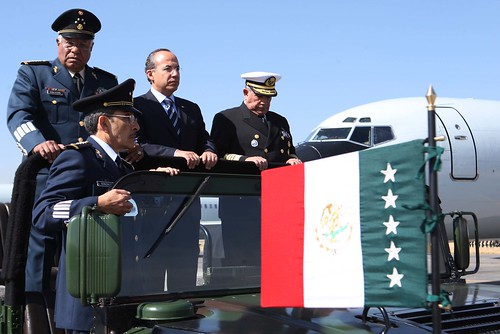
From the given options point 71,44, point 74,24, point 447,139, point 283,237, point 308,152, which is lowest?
point 283,237

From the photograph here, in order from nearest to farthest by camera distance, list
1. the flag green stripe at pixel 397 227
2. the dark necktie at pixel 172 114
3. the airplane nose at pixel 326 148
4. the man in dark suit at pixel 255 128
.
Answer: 1. the flag green stripe at pixel 397 227
2. the dark necktie at pixel 172 114
3. the man in dark suit at pixel 255 128
4. the airplane nose at pixel 326 148

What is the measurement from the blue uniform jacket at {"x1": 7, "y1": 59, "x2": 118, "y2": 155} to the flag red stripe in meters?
1.58

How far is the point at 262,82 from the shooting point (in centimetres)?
511

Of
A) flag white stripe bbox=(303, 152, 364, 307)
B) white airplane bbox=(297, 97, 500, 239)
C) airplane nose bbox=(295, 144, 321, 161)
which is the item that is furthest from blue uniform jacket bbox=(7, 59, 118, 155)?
white airplane bbox=(297, 97, 500, 239)

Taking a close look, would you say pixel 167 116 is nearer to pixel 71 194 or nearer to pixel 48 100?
pixel 48 100

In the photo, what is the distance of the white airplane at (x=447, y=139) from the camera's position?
16.8 metres

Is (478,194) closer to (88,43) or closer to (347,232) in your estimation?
(88,43)

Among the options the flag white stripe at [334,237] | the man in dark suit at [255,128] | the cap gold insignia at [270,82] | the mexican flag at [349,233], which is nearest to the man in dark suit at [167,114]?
the man in dark suit at [255,128]

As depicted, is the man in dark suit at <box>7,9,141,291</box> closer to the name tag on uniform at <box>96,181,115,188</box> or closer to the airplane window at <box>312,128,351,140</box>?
the name tag on uniform at <box>96,181,115,188</box>

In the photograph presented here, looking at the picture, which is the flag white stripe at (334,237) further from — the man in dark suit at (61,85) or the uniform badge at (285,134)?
the uniform badge at (285,134)

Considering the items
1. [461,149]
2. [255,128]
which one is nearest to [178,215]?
[255,128]

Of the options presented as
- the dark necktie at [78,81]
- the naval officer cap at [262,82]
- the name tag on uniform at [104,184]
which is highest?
the naval officer cap at [262,82]

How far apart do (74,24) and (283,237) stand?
82.7 inches

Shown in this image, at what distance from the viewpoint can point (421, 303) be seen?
97.9 inches
